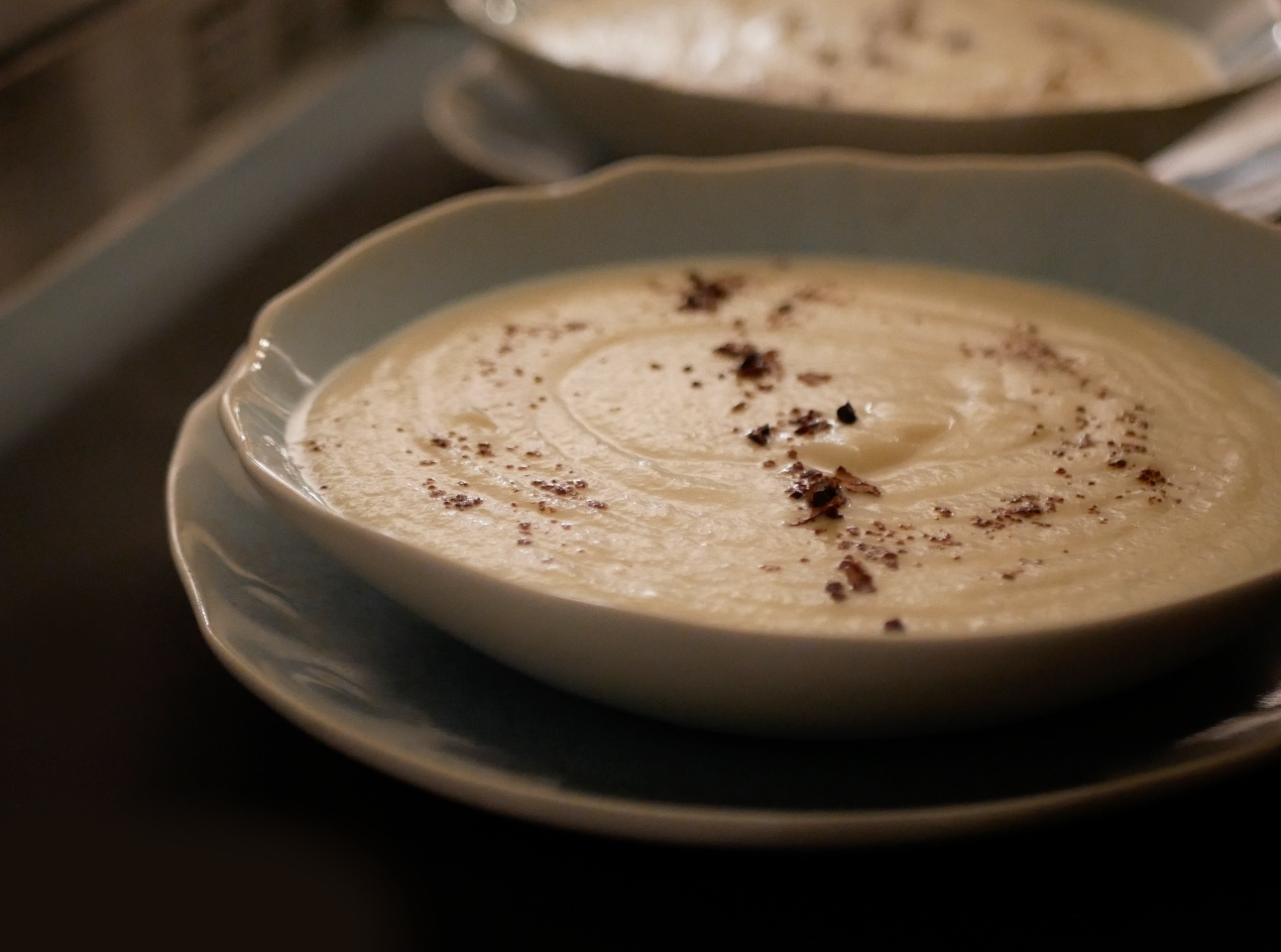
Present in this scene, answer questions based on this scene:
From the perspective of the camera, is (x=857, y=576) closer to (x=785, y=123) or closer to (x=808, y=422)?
(x=808, y=422)

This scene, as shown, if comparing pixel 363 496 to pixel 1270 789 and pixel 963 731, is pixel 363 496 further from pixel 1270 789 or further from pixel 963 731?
pixel 1270 789

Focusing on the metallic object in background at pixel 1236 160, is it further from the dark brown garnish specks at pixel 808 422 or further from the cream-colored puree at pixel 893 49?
the dark brown garnish specks at pixel 808 422

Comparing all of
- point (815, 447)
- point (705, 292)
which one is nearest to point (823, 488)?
point (815, 447)

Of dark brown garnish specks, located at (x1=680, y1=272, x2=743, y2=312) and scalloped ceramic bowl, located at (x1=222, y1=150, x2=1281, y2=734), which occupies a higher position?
scalloped ceramic bowl, located at (x1=222, y1=150, x2=1281, y2=734)

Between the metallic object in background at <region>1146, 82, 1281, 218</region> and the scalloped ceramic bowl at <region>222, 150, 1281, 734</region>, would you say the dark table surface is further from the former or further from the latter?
the metallic object in background at <region>1146, 82, 1281, 218</region>

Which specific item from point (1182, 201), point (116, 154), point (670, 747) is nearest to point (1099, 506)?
point (670, 747)

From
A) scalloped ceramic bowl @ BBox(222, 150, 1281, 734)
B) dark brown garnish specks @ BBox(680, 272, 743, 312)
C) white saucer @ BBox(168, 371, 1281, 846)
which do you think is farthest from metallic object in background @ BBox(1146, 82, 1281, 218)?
white saucer @ BBox(168, 371, 1281, 846)

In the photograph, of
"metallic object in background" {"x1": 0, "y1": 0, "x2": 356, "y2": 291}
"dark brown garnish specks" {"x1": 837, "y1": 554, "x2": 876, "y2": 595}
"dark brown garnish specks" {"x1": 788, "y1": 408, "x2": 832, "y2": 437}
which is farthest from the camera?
"metallic object in background" {"x1": 0, "y1": 0, "x2": 356, "y2": 291}

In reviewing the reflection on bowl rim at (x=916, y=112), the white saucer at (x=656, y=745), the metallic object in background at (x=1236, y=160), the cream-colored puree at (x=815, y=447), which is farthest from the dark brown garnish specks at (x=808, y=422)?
the metallic object in background at (x=1236, y=160)
